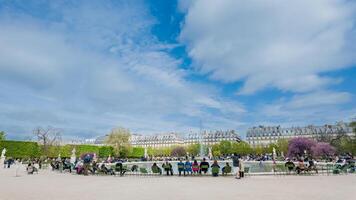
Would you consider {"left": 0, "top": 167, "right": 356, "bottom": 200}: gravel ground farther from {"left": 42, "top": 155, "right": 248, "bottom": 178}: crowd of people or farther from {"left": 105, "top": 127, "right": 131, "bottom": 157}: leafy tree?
{"left": 105, "top": 127, "right": 131, "bottom": 157}: leafy tree

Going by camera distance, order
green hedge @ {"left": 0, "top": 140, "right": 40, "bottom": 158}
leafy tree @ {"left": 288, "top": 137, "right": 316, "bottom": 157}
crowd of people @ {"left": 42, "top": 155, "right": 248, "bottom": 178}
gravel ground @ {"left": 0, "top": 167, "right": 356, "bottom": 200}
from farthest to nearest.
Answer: leafy tree @ {"left": 288, "top": 137, "right": 316, "bottom": 157} < green hedge @ {"left": 0, "top": 140, "right": 40, "bottom": 158} < crowd of people @ {"left": 42, "top": 155, "right": 248, "bottom": 178} < gravel ground @ {"left": 0, "top": 167, "right": 356, "bottom": 200}

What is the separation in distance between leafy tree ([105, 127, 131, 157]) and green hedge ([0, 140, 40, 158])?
21.9 meters

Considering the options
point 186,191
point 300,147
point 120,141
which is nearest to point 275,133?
point 300,147

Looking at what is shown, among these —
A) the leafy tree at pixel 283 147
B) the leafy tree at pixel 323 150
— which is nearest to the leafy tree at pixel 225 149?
the leafy tree at pixel 283 147

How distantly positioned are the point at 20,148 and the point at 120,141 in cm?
2628

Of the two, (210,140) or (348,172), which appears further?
(210,140)

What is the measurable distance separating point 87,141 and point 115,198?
20063 centimetres

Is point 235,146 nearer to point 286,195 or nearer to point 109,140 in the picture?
point 109,140

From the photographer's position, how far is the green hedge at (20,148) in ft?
171

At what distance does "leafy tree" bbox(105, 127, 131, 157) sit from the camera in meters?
75.5

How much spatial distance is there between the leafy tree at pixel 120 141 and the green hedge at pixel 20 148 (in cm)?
2190

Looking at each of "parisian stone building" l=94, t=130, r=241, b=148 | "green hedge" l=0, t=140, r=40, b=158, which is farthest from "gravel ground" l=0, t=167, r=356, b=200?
"parisian stone building" l=94, t=130, r=241, b=148

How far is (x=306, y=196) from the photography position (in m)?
10.0

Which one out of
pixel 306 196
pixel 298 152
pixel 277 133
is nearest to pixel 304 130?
pixel 277 133
